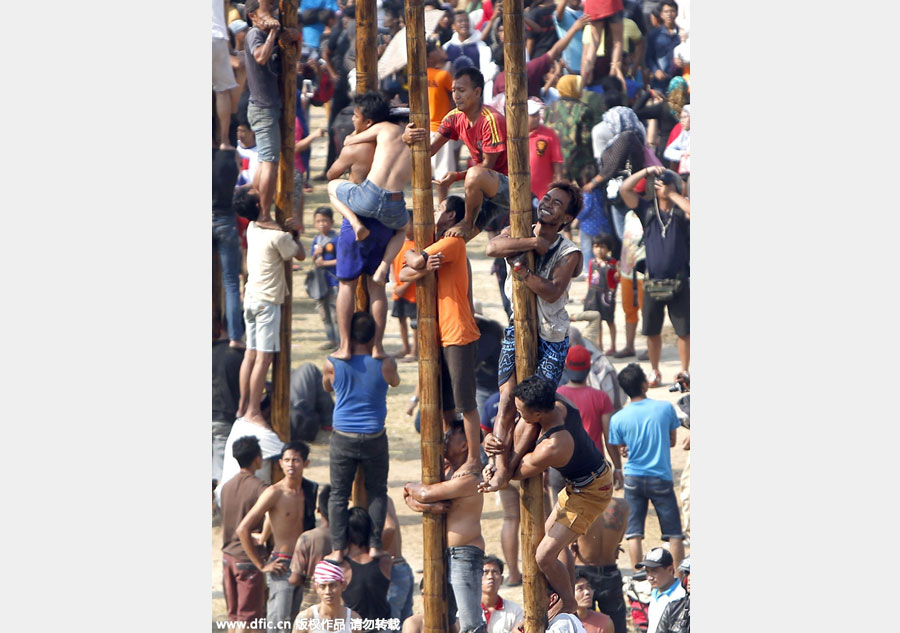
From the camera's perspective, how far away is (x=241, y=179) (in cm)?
2227

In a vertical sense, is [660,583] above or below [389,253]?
below

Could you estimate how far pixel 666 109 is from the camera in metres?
22.5

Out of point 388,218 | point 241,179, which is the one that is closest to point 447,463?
point 388,218

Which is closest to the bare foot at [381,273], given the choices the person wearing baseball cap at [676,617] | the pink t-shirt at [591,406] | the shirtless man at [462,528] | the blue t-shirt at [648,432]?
the shirtless man at [462,528]

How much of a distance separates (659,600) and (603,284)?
3.31m

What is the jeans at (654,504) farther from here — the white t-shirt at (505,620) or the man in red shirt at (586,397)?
the white t-shirt at (505,620)

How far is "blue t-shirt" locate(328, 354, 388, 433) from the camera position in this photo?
68.8 feet

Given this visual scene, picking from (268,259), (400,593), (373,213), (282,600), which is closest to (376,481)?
(400,593)

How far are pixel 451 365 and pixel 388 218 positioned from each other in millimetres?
1740

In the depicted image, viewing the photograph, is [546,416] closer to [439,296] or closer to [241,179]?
[439,296]

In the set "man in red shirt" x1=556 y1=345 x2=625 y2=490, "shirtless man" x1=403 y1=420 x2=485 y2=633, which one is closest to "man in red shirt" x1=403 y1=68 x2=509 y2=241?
"man in red shirt" x1=556 y1=345 x2=625 y2=490

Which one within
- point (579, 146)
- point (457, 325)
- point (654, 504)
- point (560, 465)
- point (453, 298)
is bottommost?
point (654, 504)

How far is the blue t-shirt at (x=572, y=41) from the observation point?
22531mm

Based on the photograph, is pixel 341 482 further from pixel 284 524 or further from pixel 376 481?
pixel 284 524
